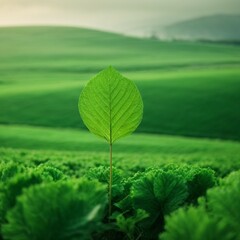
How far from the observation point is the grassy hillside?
98.0 feet

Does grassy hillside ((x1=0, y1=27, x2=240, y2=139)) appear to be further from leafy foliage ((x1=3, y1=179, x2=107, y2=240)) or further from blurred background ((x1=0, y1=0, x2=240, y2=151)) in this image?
leafy foliage ((x1=3, y1=179, x2=107, y2=240))

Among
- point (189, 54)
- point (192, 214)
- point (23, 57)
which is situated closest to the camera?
point (192, 214)

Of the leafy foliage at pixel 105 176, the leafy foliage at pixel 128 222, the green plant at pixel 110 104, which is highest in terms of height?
the green plant at pixel 110 104

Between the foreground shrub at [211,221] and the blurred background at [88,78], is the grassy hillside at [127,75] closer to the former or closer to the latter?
the blurred background at [88,78]

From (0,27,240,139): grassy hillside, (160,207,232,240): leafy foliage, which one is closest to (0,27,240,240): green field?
(160,207,232,240): leafy foliage

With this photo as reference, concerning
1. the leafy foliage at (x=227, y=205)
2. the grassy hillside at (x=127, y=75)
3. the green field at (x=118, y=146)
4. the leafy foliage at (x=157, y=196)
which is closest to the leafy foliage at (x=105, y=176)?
the green field at (x=118, y=146)

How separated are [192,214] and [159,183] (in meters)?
0.36

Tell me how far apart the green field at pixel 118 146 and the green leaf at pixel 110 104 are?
161 millimetres

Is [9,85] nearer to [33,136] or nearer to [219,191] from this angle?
[33,136]

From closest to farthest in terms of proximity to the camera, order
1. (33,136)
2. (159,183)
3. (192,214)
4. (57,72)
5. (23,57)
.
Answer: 1. (192,214)
2. (159,183)
3. (33,136)
4. (57,72)
5. (23,57)

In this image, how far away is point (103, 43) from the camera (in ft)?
261

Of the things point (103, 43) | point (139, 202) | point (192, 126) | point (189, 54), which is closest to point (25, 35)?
point (103, 43)

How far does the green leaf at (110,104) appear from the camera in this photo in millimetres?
980

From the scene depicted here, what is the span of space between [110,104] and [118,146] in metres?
20.2
